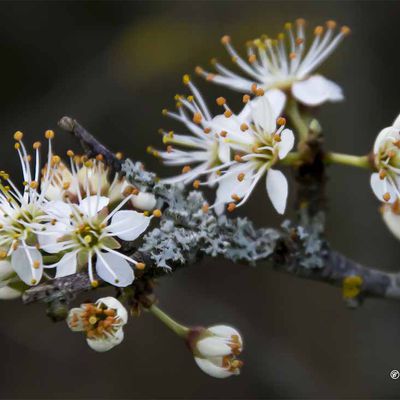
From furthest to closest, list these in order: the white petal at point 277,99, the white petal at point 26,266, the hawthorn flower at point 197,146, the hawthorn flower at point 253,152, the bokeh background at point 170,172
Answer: the bokeh background at point 170,172
the white petal at point 277,99
the hawthorn flower at point 197,146
the hawthorn flower at point 253,152
the white petal at point 26,266

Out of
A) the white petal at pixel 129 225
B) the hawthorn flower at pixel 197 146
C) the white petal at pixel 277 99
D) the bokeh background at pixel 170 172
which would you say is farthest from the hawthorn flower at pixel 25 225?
the bokeh background at pixel 170 172

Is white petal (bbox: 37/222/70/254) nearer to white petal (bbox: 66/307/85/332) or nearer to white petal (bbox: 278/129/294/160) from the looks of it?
white petal (bbox: 66/307/85/332)

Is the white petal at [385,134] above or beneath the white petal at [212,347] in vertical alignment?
above

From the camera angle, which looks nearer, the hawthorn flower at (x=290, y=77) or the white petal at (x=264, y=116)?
the white petal at (x=264, y=116)

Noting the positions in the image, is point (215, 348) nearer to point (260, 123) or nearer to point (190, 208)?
point (190, 208)

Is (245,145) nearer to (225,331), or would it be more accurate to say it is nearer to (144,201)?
(144,201)

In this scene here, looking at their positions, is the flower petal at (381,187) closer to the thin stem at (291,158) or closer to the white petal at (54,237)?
the thin stem at (291,158)

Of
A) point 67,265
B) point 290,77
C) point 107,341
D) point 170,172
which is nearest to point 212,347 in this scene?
point 107,341

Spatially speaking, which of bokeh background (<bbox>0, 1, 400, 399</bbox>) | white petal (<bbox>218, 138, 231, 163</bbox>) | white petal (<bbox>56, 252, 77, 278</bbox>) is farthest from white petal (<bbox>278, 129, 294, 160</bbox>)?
bokeh background (<bbox>0, 1, 400, 399</bbox>)
